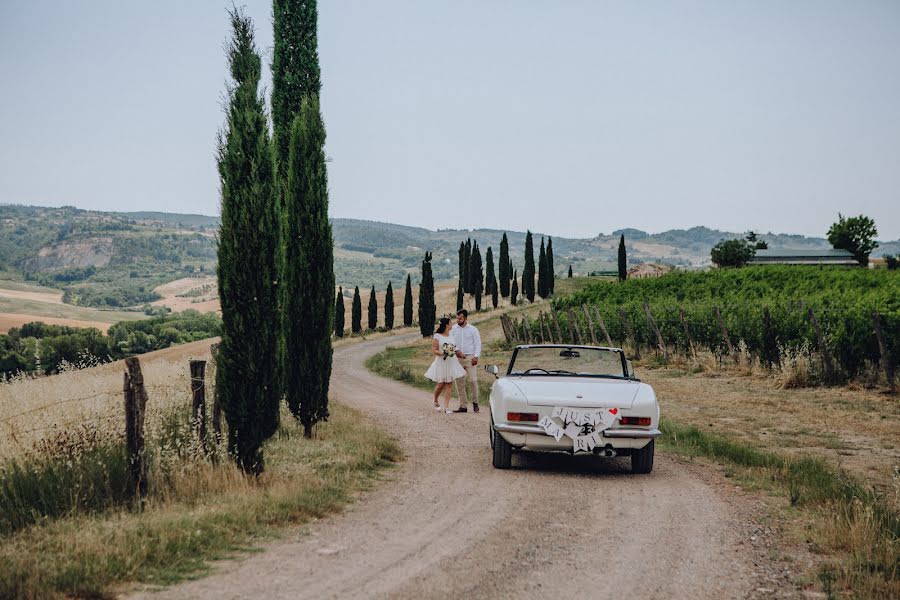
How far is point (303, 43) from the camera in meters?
17.1

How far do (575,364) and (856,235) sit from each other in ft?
383

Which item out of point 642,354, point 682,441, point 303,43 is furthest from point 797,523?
point 642,354

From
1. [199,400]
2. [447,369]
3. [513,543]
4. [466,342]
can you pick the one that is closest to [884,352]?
[466,342]

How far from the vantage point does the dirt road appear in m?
5.52

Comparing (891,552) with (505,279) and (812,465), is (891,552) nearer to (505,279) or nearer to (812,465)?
(812,465)

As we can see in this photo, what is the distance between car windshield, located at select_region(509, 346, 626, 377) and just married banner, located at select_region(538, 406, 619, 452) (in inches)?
56.6

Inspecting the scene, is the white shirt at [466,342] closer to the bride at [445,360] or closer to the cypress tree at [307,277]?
the bride at [445,360]

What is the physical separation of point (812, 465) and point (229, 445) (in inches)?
289

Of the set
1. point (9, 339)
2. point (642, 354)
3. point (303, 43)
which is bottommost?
point (9, 339)

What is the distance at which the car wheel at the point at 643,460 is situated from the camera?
389 inches

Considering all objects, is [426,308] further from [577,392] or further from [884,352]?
[577,392]

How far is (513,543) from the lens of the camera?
21.9 ft

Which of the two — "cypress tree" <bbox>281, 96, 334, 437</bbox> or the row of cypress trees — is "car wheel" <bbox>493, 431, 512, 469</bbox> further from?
"cypress tree" <bbox>281, 96, 334, 437</bbox>

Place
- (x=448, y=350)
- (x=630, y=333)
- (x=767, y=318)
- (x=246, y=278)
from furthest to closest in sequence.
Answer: (x=630, y=333)
(x=767, y=318)
(x=448, y=350)
(x=246, y=278)
